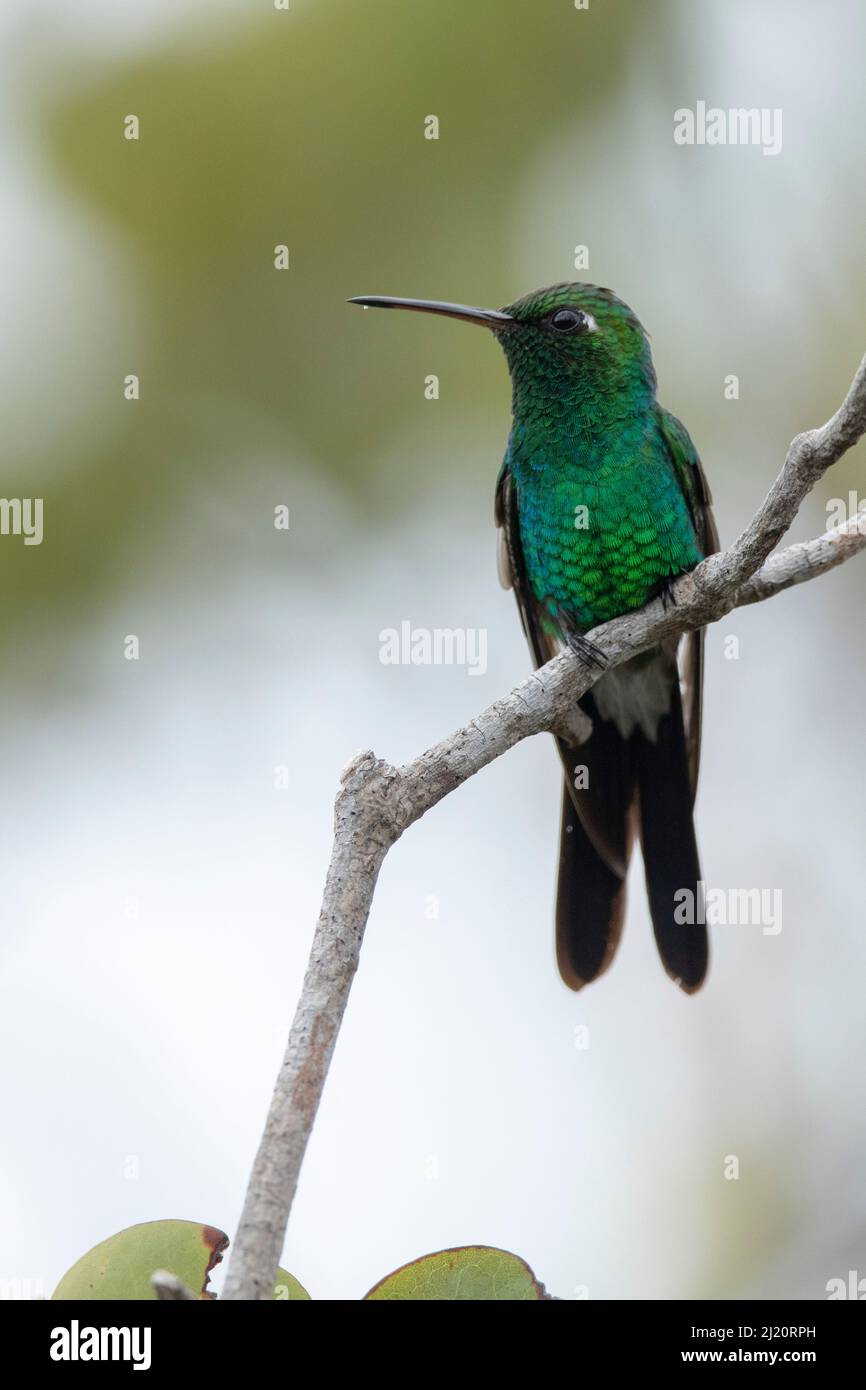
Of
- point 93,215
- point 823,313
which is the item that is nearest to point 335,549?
point 93,215

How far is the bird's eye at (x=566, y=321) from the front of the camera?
14.9 feet

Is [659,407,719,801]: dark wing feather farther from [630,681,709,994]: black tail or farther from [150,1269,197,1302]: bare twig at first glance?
[150,1269,197,1302]: bare twig

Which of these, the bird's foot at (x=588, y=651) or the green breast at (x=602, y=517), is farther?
the green breast at (x=602, y=517)

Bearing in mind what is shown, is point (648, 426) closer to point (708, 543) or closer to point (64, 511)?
point (708, 543)

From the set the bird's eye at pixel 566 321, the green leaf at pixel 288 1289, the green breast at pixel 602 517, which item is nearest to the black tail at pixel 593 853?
the green breast at pixel 602 517

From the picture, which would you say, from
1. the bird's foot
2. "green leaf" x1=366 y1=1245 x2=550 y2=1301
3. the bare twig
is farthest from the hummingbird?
the bare twig

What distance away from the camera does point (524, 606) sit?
193 inches

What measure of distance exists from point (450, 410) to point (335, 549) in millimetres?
747

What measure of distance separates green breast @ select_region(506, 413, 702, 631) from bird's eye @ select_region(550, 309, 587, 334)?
33 centimetres

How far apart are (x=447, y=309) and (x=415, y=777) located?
244 cm

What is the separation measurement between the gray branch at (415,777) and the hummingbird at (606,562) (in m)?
0.65

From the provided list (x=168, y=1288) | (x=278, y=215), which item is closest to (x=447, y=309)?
(x=278, y=215)

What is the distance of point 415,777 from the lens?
7.93 ft

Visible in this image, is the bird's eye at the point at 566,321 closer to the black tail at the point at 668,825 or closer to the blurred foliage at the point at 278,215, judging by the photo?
the blurred foliage at the point at 278,215
